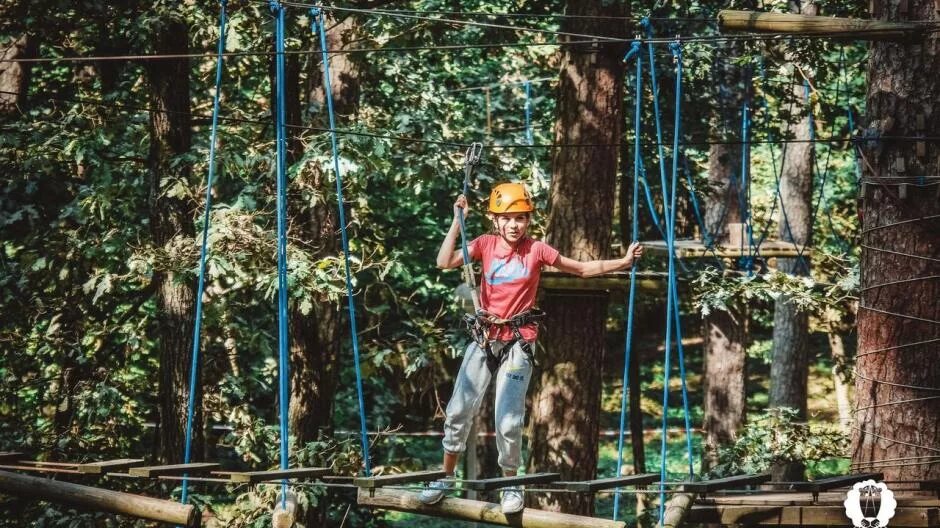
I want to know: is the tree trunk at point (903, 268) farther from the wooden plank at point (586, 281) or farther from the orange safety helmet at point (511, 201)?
the orange safety helmet at point (511, 201)

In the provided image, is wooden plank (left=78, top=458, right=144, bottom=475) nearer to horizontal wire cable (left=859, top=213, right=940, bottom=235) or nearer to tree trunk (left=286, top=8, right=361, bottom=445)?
tree trunk (left=286, top=8, right=361, bottom=445)

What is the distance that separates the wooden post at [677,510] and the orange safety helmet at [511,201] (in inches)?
53.6

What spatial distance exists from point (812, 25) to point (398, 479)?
8.08 ft

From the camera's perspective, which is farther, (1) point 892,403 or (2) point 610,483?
(1) point 892,403

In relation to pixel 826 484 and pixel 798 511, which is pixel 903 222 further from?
pixel 798 511

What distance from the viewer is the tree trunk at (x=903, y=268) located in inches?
181

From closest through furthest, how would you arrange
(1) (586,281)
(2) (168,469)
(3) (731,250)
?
(2) (168,469) < (1) (586,281) < (3) (731,250)

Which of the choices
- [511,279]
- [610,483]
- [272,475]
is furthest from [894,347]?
[272,475]

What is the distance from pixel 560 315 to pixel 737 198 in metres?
4.72

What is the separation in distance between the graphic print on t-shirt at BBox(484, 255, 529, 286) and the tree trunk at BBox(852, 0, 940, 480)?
152 centimetres

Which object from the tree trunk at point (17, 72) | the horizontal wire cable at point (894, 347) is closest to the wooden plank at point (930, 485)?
the horizontal wire cable at point (894, 347)

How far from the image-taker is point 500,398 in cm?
448

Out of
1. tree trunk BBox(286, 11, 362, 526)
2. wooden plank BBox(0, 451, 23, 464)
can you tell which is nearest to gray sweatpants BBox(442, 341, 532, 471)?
wooden plank BBox(0, 451, 23, 464)

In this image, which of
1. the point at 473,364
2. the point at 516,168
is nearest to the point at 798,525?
the point at 473,364
